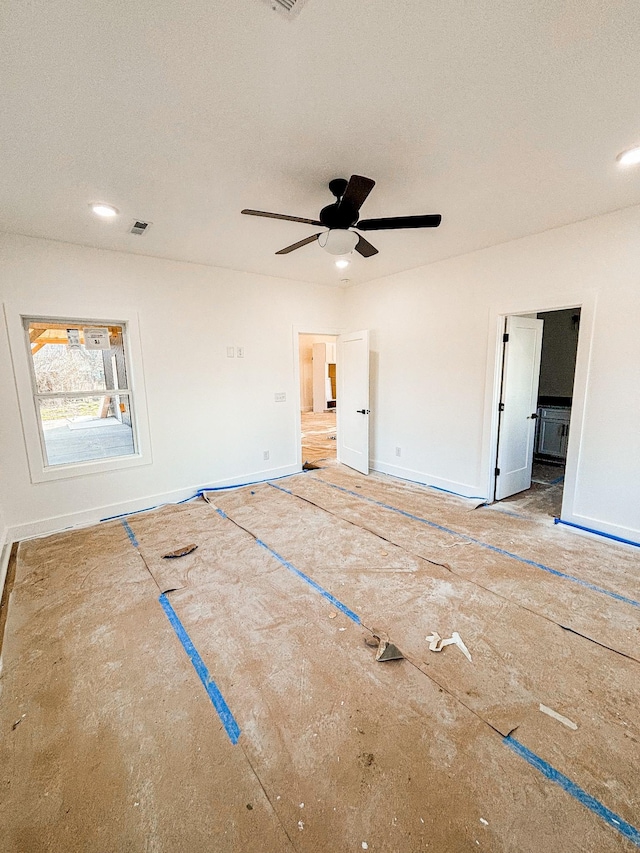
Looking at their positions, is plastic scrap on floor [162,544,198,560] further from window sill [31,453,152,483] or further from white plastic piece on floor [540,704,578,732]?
white plastic piece on floor [540,704,578,732]

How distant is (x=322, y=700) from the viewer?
5.45 feet

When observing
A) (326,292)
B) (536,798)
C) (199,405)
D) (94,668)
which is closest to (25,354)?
(199,405)

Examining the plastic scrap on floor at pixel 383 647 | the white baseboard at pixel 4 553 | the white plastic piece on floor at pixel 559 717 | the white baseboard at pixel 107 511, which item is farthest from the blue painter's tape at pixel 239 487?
the white plastic piece on floor at pixel 559 717

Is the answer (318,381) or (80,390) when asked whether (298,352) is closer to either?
(80,390)

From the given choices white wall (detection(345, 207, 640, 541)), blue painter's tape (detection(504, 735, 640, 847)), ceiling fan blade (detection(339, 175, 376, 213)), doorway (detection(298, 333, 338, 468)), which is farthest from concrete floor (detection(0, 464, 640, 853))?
doorway (detection(298, 333, 338, 468))

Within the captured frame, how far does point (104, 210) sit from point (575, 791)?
4239 mm

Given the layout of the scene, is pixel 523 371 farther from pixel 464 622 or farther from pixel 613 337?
pixel 464 622

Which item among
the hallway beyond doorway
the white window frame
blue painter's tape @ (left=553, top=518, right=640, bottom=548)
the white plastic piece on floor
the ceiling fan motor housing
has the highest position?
the ceiling fan motor housing

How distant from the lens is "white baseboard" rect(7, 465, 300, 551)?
3.34 m

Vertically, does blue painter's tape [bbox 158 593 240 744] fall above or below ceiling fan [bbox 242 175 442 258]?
below

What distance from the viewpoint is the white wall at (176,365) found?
3232mm

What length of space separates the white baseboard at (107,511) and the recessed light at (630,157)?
4453 millimetres

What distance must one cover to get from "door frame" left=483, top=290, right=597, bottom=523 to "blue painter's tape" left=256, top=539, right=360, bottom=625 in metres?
2.47

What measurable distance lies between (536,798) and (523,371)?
368 cm
